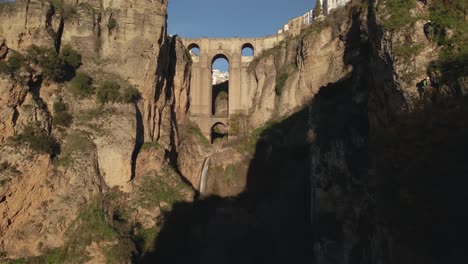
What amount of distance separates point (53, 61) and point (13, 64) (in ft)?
8.95

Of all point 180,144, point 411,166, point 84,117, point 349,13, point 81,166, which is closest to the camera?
point 411,166

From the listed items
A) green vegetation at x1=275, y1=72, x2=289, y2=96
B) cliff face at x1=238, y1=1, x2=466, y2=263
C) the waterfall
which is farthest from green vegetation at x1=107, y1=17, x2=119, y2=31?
green vegetation at x1=275, y1=72, x2=289, y2=96

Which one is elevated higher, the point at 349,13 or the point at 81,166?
the point at 349,13

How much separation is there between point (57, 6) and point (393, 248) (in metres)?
28.1

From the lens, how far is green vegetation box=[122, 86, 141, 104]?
3341cm

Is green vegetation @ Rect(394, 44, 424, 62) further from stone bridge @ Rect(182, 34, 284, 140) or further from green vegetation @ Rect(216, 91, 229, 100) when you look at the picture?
green vegetation @ Rect(216, 91, 229, 100)

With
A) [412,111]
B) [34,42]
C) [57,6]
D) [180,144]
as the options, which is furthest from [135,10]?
[412,111]

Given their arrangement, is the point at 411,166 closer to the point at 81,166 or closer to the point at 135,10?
the point at 81,166

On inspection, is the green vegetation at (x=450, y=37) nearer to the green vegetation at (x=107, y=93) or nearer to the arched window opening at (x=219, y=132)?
the green vegetation at (x=107, y=93)

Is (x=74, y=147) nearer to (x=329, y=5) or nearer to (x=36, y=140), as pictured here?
(x=36, y=140)

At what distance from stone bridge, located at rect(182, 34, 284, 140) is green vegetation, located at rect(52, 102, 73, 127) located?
733 inches

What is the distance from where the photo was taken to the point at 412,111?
50.2ft

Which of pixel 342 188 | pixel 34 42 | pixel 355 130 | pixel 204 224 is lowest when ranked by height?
Answer: pixel 204 224

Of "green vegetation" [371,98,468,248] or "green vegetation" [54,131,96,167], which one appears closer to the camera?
"green vegetation" [371,98,468,248]
